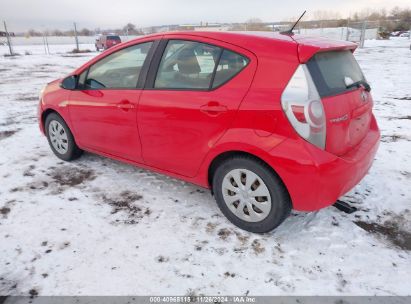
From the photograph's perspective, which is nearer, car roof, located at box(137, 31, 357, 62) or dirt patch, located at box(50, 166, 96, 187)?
car roof, located at box(137, 31, 357, 62)

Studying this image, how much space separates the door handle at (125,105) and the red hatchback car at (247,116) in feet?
0.03

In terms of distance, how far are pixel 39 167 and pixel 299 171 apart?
3.38 m

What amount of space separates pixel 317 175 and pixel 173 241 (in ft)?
4.24

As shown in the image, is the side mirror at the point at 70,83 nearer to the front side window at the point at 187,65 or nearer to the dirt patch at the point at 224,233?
the front side window at the point at 187,65

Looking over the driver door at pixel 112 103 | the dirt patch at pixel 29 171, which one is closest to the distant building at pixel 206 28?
the driver door at pixel 112 103

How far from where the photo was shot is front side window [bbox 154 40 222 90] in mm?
2937

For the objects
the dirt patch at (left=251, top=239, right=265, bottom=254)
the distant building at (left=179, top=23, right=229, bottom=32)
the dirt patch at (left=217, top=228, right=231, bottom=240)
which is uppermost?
the distant building at (left=179, top=23, right=229, bottom=32)

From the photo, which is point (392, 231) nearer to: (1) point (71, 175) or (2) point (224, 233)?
(2) point (224, 233)

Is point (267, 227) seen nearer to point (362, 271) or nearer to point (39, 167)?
point (362, 271)

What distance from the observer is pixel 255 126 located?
2.63m

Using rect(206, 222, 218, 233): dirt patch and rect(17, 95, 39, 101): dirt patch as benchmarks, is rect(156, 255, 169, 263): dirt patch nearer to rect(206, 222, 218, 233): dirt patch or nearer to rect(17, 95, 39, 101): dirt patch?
rect(206, 222, 218, 233): dirt patch

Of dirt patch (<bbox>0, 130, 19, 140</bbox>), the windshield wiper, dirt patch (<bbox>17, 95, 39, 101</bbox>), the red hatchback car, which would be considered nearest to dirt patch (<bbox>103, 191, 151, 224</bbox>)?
the red hatchback car

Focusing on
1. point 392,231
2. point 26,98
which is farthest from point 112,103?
point 26,98

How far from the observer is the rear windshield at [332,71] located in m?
2.55
